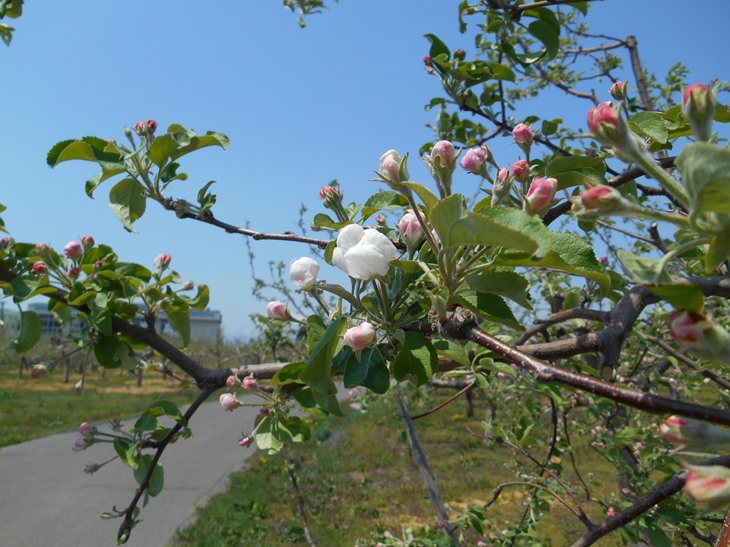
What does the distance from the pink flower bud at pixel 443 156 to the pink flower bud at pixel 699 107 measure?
312 mm

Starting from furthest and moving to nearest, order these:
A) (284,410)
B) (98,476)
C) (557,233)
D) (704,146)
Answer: (98,476) < (284,410) < (557,233) < (704,146)

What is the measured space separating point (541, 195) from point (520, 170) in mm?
95

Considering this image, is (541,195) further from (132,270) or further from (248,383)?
(132,270)

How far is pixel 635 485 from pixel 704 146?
2.83 metres

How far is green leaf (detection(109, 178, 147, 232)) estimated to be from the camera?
1.28 meters

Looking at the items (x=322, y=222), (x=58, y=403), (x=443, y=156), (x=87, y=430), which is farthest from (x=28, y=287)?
(x=58, y=403)

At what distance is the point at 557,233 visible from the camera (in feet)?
1.99

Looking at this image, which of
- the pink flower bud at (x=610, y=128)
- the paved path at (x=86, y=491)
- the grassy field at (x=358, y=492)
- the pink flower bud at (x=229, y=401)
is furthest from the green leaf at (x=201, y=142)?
the paved path at (x=86, y=491)

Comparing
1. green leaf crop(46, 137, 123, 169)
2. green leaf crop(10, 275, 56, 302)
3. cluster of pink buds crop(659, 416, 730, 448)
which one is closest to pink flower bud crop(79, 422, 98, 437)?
green leaf crop(10, 275, 56, 302)

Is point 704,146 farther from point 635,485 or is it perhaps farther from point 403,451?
point 403,451

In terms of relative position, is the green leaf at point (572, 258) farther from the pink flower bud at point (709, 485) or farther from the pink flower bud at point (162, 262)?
the pink flower bud at point (162, 262)

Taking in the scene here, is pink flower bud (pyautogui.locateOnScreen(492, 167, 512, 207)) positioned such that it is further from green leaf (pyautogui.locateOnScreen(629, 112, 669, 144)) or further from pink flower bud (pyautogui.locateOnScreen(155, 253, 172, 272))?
pink flower bud (pyautogui.locateOnScreen(155, 253, 172, 272))

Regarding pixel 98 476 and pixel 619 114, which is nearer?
pixel 619 114

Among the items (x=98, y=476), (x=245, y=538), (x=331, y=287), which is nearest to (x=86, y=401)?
(x=98, y=476)
